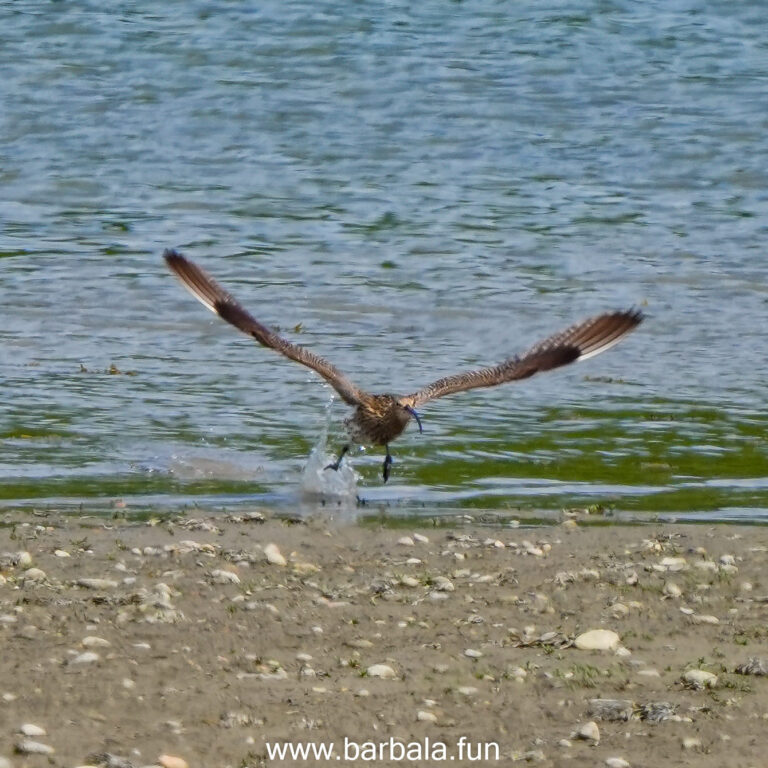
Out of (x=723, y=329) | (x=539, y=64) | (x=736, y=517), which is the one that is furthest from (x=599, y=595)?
(x=539, y=64)

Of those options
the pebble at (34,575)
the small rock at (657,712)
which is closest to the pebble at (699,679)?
the small rock at (657,712)

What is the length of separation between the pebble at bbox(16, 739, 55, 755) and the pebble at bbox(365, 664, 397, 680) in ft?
4.67

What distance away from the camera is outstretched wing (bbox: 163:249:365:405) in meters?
10.9

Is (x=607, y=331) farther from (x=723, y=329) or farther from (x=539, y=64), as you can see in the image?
(x=539, y=64)

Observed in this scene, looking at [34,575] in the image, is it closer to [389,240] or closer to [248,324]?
[248,324]

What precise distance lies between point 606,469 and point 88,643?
14.4 feet

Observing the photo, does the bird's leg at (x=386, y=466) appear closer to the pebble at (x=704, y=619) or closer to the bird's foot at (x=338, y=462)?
the bird's foot at (x=338, y=462)

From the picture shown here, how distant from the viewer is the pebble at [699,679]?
289 inches

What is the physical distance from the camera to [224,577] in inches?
336

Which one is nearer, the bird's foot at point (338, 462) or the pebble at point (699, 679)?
the pebble at point (699, 679)

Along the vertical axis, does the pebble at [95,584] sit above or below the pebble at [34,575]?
above

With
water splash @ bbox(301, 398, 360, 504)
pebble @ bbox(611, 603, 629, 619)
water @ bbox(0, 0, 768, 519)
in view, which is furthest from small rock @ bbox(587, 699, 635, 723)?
water splash @ bbox(301, 398, 360, 504)

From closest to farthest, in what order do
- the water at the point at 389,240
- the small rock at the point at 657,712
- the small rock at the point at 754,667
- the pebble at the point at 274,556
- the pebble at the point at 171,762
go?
the pebble at the point at 171,762, the small rock at the point at 657,712, the small rock at the point at 754,667, the pebble at the point at 274,556, the water at the point at 389,240

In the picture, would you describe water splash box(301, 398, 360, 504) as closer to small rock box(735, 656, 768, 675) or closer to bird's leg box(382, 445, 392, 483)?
bird's leg box(382, 445, 392, 483)
